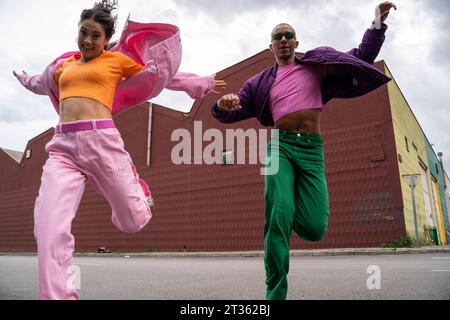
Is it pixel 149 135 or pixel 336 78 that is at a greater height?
pixel 149 135

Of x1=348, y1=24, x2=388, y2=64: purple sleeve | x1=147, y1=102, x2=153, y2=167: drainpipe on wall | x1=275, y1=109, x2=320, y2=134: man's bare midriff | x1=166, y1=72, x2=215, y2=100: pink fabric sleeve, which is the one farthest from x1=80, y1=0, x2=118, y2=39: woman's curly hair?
x1=147, y1=102, x2=153, y2=167: drainpipe on wall

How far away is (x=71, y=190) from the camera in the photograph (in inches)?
96.9

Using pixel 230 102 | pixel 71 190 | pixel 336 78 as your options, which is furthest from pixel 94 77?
pixel 336 78

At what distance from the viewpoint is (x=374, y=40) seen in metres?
3.07

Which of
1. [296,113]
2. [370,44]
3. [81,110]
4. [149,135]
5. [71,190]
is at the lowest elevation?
[71,190]

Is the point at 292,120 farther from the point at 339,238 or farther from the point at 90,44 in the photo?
the point at 339,238

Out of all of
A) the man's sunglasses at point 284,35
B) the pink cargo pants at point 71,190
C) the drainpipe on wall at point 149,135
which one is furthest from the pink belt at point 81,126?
the drainpipe on wall at point 149,135

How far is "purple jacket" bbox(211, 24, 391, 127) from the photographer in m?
3.08

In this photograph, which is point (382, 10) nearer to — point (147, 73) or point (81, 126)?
point (147, 73)

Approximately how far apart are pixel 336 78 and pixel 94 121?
194cm

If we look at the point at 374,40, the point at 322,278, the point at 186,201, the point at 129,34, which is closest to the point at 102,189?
the point at 129,34

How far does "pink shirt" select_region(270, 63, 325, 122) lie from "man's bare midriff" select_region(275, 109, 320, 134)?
0.12ft

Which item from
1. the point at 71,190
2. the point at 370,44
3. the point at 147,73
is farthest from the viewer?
the point at 370,44
